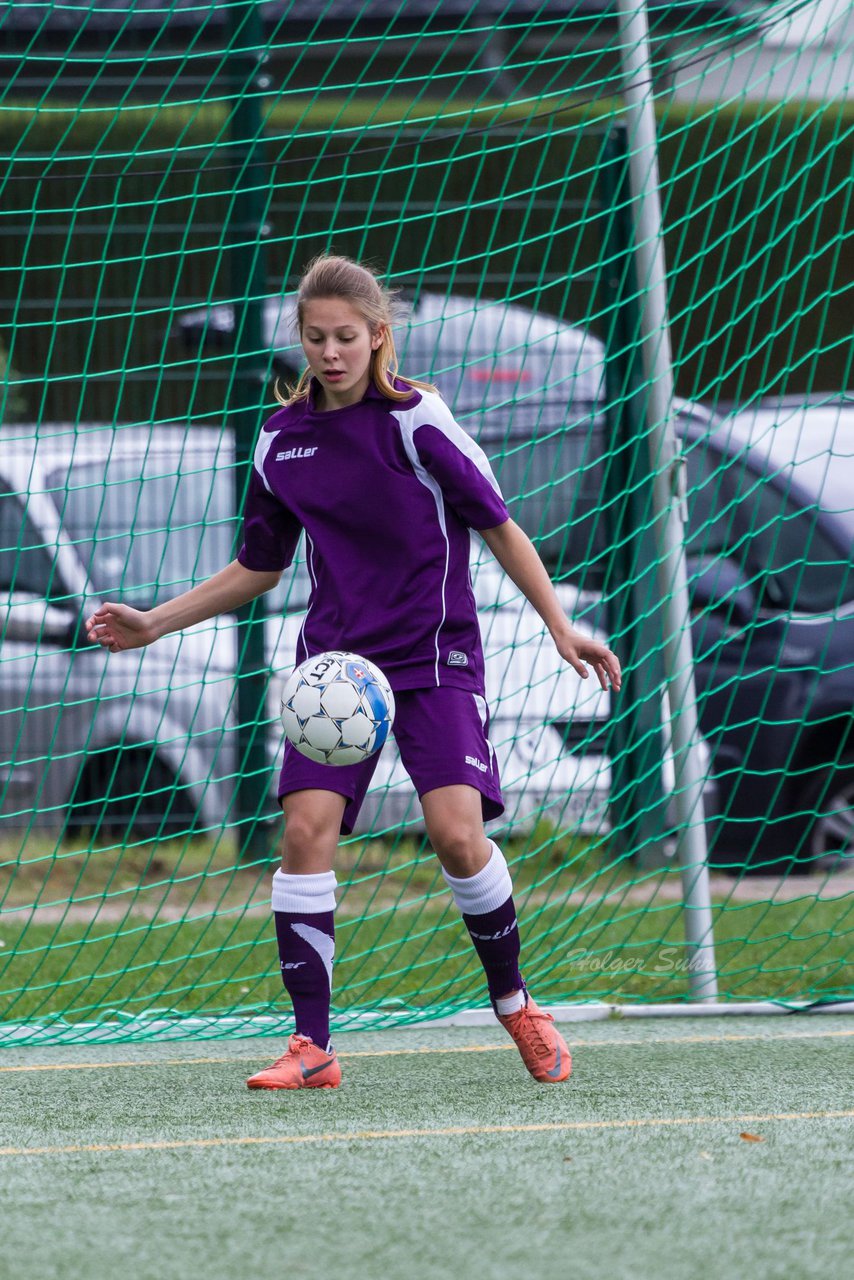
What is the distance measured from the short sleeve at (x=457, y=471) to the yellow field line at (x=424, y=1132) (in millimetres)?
1086

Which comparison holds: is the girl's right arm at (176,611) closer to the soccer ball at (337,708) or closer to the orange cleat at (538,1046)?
the soccer ball at (337,708)

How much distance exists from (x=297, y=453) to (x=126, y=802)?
306 centimetres

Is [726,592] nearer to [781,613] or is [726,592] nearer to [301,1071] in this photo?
[781,613]

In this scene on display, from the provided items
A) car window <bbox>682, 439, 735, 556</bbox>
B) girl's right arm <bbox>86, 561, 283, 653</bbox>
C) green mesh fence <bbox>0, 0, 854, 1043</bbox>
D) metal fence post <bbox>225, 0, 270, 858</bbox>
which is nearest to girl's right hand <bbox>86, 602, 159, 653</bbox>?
girl's right arm <bbox>86, 561, 283, 653</bbox>

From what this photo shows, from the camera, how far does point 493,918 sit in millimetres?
3336

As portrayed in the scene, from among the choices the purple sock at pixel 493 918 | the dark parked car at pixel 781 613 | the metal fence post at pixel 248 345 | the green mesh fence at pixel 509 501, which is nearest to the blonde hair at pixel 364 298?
the purple sock at pixel 493 918

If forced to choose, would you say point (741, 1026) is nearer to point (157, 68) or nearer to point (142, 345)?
point (142, 345)

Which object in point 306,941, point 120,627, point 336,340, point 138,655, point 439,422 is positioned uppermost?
point 336,340

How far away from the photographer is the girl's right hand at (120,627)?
341 cm

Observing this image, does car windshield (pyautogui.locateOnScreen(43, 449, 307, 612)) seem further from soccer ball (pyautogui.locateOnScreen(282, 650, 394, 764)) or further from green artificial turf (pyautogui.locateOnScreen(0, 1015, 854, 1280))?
soccer ball (pyautogui.locateOnScreen(282, 650, 394, 764))

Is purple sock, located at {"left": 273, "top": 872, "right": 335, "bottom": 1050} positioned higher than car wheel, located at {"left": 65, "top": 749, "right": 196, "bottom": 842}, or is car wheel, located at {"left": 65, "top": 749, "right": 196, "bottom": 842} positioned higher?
purple sock, located at {"left": 273, "top": 872, "right": 335, "bottom": 1050}

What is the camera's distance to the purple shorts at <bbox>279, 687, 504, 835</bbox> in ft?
10.6

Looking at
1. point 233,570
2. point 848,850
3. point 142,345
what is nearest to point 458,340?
point 142,345

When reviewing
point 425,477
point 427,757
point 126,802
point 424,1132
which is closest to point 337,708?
point 427,757
